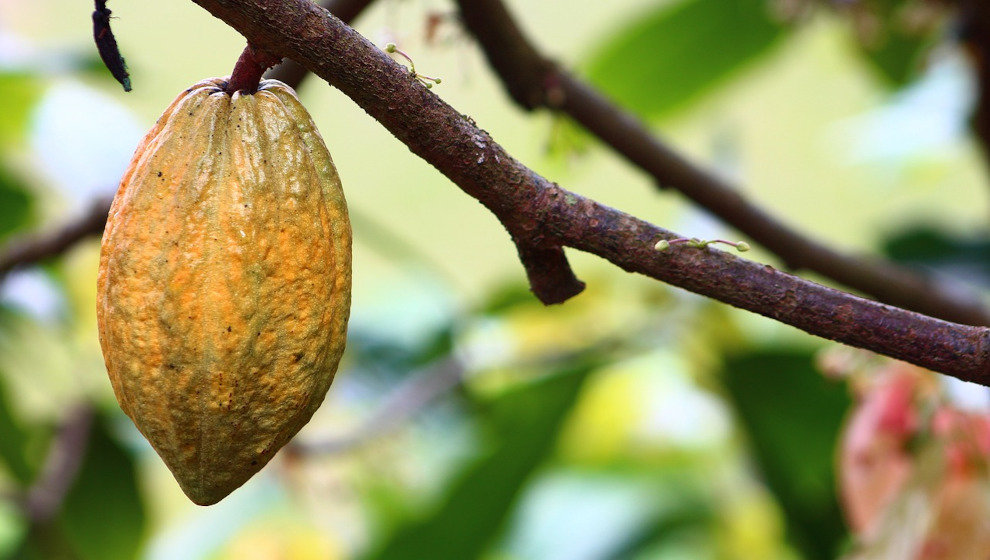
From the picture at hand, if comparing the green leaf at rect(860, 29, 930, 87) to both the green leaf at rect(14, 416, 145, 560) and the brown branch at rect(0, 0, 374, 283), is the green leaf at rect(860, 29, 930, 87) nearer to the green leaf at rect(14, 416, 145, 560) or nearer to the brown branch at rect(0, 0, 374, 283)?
the brown branch at rect(0, 0, 374, 283)

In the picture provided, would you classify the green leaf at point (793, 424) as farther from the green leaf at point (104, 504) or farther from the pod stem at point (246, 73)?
the pod stem at point (246, 73)

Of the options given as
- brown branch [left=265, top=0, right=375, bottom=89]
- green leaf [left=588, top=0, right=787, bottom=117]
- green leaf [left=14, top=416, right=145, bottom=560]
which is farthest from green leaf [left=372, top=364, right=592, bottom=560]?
brown branch [left=265, top=0, right=375, bottom=89]

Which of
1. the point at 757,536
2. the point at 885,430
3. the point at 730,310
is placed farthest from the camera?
the point at 757,536

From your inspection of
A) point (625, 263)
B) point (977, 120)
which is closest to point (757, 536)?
point (977, 120)

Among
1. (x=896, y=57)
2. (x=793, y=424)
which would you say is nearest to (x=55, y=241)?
(x=793, y=424)

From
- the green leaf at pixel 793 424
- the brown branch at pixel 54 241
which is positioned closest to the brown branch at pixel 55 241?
the brown branch at pixel 54 241

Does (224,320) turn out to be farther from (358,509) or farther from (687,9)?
(358,509)

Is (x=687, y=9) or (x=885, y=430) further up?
(x=687, y=9)
